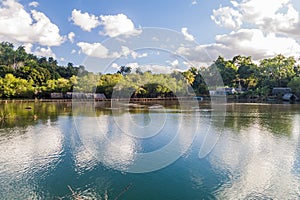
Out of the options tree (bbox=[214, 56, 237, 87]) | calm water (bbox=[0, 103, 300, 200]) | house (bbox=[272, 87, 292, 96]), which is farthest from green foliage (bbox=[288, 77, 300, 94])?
calm water (bbox=[0, 103, 300, 200])

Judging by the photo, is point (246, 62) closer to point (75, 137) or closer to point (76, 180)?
point (75, 137)

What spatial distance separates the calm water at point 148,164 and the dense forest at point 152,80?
21825 mm

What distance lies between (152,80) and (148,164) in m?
28.4

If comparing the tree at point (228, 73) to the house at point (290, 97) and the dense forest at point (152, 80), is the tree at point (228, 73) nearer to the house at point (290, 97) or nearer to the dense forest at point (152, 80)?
the dense forest at point (152, 80)

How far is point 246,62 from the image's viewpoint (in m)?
67.3

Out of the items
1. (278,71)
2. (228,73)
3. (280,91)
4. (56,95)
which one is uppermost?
(228,73)

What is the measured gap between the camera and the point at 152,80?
1491 inches

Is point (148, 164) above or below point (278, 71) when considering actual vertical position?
below

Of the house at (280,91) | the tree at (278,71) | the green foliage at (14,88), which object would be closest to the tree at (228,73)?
the tree at (278,71)

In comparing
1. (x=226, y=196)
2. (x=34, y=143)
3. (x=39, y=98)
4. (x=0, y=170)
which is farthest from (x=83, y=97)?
(x=226, y=196)

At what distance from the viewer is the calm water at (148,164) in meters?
7.52

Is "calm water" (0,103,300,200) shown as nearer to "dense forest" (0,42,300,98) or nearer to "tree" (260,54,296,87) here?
"dense forest" (0,42,300,98)

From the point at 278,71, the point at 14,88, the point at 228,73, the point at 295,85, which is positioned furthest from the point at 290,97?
the point at 14,88

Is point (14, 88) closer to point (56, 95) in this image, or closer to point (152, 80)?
point (56, 95)
